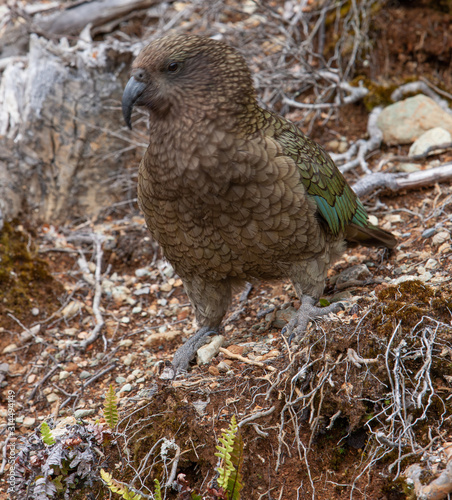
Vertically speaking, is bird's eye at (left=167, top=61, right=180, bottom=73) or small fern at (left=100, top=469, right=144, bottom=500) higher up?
bird's eye at (left=167, top=61, right=180, bottom=73)

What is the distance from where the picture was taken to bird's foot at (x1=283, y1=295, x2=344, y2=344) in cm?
389

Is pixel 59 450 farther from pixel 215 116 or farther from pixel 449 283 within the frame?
pixel 449 283

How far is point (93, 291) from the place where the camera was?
591 cm

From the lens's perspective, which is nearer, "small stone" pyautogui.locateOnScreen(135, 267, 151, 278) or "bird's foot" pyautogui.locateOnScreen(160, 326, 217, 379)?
"bird's foot" pyautogui.locateOnScreen(160, 326, 217, 379)

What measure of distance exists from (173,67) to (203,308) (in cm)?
191

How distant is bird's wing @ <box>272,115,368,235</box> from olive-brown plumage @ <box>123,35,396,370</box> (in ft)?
0.04

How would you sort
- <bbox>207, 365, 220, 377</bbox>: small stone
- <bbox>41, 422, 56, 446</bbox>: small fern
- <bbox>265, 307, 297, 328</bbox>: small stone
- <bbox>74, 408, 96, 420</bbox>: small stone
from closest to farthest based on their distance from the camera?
<bbox>41, 422, 56, 446</bbox>: small fern, <bbox>207, 365, 220, 377</bbox>: small stone, <bbox>74, 408, 96, 420</bbox>: small stone, <bbox>265, 307, 297, 328</bbox>: small stone

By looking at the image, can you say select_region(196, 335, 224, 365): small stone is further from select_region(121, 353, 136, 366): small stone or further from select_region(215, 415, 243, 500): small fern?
select_region(215, 415, 243, 500): small fern

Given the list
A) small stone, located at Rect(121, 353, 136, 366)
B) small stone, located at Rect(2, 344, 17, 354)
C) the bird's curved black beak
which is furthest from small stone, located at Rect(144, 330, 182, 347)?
the bird's curved black beak

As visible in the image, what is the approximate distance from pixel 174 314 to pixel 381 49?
4504 mm

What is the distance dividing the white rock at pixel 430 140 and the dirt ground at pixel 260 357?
5.7 inches

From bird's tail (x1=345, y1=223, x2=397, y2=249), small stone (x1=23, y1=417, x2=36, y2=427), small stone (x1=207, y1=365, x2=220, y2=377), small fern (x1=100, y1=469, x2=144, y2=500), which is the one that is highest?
bird's tail (x1=345, y1=223, x2=397, y2=249)

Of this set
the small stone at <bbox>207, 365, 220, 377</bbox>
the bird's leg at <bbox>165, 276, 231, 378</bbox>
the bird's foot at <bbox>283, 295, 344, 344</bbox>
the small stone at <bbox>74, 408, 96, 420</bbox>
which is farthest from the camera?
the bird's leg at <bbox>165, 276, 231, 378</bbox>

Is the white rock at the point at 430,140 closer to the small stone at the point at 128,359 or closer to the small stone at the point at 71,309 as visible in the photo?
the small stone at the point at 128,359
